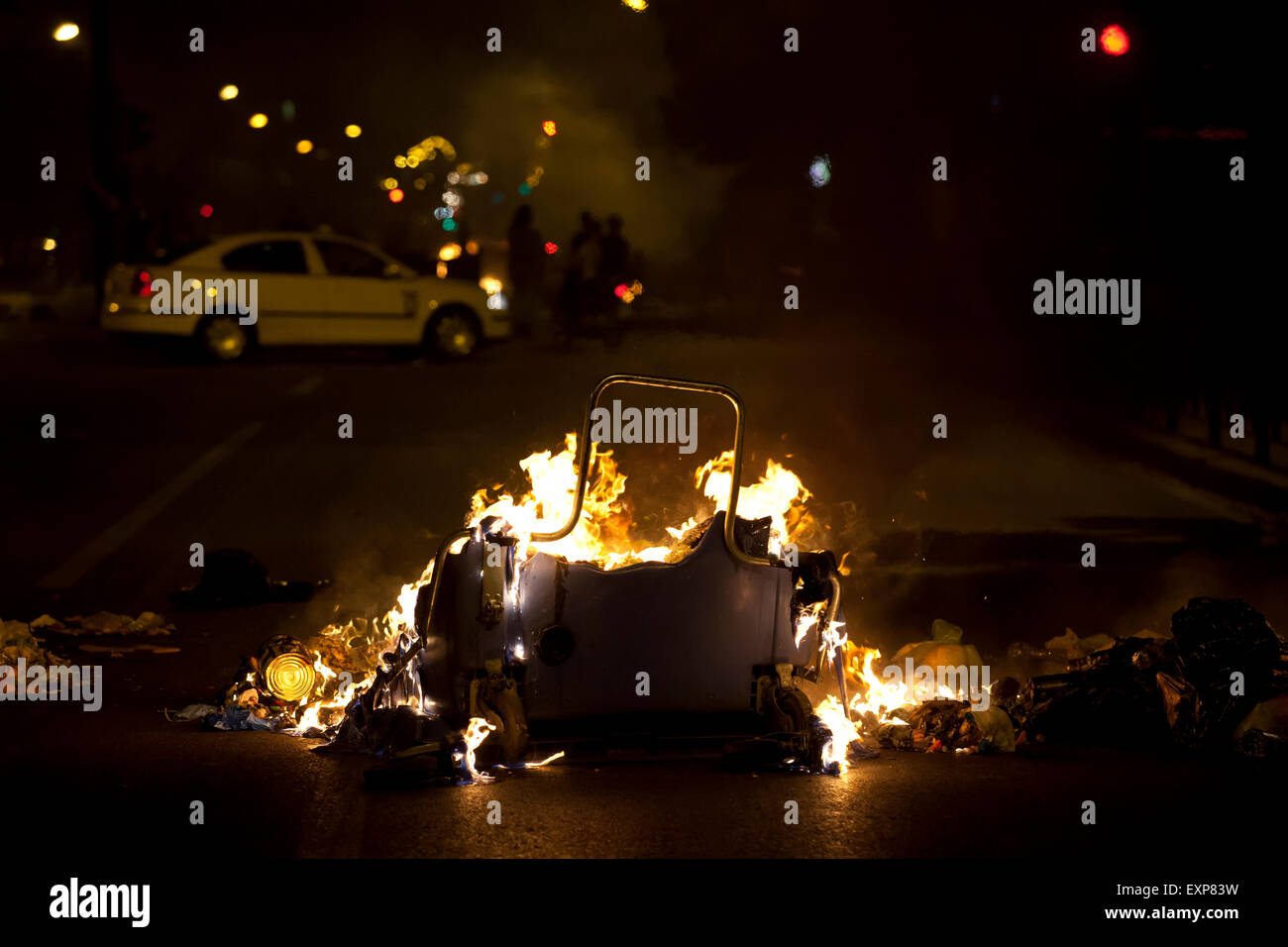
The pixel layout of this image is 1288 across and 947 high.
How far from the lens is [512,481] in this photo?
13.1m

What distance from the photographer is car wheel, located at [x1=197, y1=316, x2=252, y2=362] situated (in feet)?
70.1

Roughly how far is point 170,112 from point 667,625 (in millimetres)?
45412

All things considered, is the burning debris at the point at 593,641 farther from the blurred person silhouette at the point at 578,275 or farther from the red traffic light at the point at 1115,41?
the blurred person silhouette at the point at 578,275

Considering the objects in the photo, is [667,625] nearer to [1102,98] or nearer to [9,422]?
[9,422]

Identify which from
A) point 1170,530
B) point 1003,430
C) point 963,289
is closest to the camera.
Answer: point 1170,530

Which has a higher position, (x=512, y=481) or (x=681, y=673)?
(x=512, y=481)

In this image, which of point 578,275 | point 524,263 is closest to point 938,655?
point 578,275

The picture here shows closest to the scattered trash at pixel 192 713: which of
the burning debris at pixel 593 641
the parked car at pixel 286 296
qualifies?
the burning debris at pixel 593 641

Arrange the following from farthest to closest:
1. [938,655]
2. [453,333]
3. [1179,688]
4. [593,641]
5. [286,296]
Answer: [453,333] → [286,296] → [938,655] → [1179,688] → [593,641]

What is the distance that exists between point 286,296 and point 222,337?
43.8 inches

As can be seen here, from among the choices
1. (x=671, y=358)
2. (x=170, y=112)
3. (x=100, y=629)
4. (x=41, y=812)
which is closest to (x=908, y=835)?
(x=41, y=812)

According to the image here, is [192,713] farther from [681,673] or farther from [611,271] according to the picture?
[611,271]

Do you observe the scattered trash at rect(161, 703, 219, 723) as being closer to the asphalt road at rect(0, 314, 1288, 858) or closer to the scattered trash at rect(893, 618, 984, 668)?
the asphalt road at rect(0, 314, 1288, 858)

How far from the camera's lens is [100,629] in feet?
29.3
